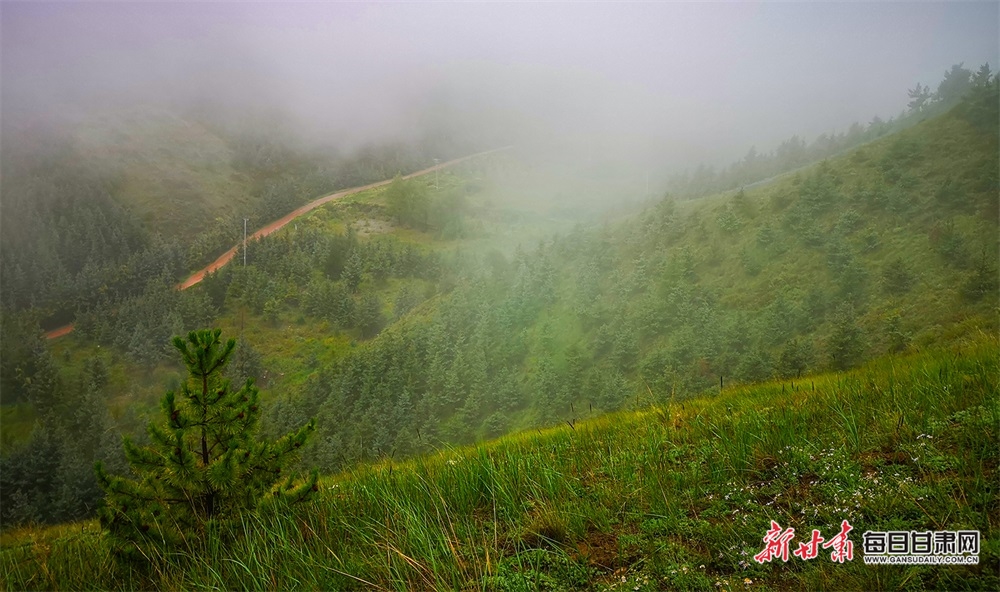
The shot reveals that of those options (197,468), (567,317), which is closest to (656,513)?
(197,468)

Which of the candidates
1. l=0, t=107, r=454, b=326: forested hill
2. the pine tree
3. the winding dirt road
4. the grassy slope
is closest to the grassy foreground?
the pine tree

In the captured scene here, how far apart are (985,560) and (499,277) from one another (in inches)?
3723

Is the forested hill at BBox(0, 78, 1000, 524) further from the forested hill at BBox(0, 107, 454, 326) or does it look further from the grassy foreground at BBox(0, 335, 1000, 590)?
the forested hill at BBox(0, 107, 454, 326)

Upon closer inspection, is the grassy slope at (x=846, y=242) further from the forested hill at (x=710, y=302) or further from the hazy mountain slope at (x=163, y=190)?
the hazy mountain slope at (x=163, y=190)

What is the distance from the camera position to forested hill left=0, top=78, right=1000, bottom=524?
39.4 m

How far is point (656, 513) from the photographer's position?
10.2ft

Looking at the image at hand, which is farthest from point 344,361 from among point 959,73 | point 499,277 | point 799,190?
point 959,73

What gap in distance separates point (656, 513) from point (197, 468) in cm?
404

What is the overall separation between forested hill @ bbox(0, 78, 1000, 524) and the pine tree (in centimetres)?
183

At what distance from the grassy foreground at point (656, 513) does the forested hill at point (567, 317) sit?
7.96 ft

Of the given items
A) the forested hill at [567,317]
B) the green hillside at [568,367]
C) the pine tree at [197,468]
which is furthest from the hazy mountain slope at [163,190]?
the pine tree at [197,468]

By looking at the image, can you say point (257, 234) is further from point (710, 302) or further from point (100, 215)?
point (710, 302)

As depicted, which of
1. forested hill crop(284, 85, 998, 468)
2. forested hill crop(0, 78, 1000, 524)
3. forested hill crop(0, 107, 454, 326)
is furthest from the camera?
forested hill crop(0, 107, 454, 326)

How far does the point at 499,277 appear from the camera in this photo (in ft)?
316
